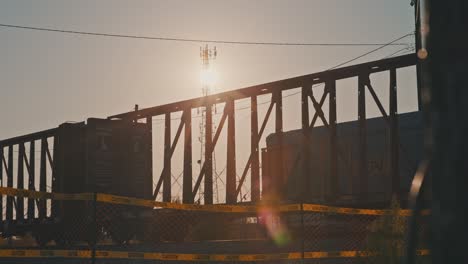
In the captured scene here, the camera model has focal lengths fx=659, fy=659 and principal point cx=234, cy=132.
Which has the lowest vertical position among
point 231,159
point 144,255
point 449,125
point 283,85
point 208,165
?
point 144,255

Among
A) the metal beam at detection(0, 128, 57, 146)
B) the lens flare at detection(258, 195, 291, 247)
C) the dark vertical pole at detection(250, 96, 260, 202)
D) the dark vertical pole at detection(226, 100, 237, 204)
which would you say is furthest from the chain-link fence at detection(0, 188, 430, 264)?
the metal beam at detection(0, 128, 57, 146)

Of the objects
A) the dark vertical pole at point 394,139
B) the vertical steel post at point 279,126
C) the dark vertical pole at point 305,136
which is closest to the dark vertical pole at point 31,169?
the vertical steel post at point 279,126

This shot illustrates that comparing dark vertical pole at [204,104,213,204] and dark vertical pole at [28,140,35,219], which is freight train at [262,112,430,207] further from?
dark vertical pole at [28,140,35,219]

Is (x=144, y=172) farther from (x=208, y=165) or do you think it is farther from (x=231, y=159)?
(x=231, y=159)

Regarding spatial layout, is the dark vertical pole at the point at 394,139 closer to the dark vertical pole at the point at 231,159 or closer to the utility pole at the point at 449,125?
the dark vertical pole at the point at 231,159

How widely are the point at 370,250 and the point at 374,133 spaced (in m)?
15.1

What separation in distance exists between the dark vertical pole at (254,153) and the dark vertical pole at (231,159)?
45.1 inches

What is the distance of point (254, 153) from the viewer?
A: 29156mm

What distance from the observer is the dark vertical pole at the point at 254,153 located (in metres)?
28.2

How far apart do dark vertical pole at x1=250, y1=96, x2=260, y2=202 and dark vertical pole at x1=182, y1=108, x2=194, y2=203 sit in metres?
3.45

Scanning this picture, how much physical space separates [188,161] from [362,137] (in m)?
11.9

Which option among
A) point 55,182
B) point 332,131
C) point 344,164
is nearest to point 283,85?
point 332,131

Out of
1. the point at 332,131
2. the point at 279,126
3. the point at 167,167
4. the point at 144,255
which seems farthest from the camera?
the point at 167,167

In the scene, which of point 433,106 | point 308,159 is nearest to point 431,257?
point 433,106
